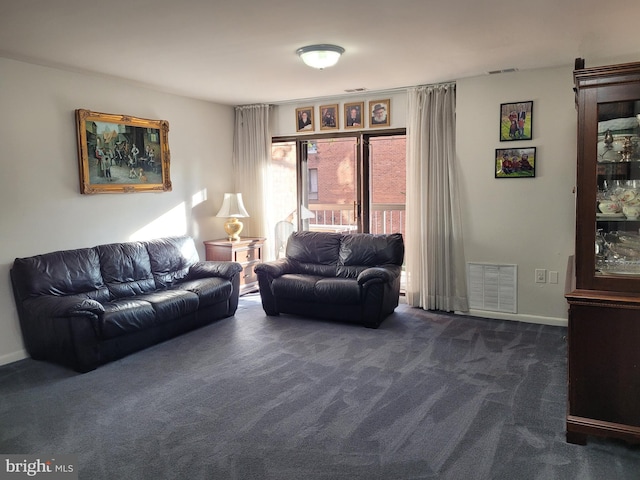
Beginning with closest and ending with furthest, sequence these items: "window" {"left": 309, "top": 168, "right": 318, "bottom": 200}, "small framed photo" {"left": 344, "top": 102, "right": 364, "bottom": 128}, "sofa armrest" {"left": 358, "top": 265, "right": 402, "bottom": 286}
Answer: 1. "sofa armrest" {"left": 358, "top": 265, "right": 402, "bottom": 286}
2. "small framed photo" {"left": 344, "top": 102, "right": 364, "bottom": 128}
3. "window" {"left": 309, "top": 168, "right": 318, "bottom": 200}

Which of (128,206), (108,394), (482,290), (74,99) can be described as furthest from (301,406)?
(74,99)

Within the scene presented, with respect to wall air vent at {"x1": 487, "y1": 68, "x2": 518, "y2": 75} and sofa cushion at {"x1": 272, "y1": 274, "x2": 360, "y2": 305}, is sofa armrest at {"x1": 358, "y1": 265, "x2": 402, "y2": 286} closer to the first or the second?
sofa cushion at {"x1": 272, "y1": 274, "x2": 360, "y2": 305}

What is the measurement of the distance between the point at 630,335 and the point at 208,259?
15.8ft

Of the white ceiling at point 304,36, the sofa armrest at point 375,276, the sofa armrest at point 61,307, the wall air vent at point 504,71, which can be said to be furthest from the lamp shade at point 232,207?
the wall air vent at point 504,71

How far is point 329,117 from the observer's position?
6.14 meters

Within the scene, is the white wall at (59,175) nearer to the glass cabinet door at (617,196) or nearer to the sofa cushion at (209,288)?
the sofa cushion at (209,288)

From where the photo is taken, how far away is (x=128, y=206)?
5168 mm

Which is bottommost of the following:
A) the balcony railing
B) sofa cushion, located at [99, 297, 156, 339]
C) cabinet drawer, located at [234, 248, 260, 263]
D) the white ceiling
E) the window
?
sofa cushion, located at [99, 297, 156, 339]

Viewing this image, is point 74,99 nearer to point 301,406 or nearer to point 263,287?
point 263,287

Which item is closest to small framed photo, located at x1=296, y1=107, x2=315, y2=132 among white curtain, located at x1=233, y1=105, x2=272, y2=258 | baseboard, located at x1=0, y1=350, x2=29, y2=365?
white curtain, located at x1=233, y1=105, x2=272, y2=258

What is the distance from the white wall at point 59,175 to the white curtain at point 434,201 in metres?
2.75

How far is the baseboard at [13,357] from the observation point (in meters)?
4.04

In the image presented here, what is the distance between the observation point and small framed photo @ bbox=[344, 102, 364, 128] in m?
5.92

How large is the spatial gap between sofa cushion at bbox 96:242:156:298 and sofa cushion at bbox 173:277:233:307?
0.34 meters
